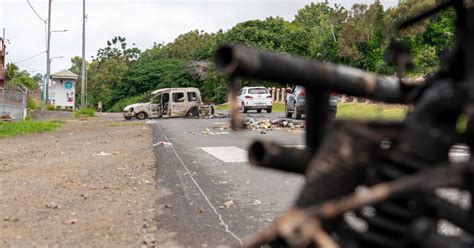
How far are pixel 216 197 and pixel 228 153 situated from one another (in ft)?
18.1

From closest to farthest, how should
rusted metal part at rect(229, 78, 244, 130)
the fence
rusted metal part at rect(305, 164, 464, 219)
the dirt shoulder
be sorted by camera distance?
rusted metal part at rect(305, 164, 464, 219) → rusted metal part at rect(229, 78, 244, 130) → the dirt shoulder → the fence

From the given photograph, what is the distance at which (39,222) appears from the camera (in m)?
6.70

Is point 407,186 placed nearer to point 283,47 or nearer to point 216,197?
point 216,197

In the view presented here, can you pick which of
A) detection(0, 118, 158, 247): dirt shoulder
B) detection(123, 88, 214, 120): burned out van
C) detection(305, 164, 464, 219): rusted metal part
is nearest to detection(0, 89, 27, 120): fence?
detection(123, 88, 214, 120): burned out van

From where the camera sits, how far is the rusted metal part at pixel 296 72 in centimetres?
177

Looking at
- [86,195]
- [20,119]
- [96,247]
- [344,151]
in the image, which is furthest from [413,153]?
[20,119]

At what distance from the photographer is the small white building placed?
59.1m

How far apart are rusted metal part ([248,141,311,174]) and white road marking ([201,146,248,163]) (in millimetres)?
9882

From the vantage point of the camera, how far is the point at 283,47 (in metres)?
60.0

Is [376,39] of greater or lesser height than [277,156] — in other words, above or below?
above

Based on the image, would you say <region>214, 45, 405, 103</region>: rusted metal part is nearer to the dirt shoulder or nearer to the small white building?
the dirt shoulder


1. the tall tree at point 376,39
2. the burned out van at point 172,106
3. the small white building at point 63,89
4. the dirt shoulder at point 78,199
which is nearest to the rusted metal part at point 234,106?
the dirt shoulder at point 78,199

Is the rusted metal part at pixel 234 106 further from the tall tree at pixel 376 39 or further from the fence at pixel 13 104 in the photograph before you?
the tall tree at pixel 376 39

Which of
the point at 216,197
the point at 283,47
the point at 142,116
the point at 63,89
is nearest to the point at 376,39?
the point at 283,47
